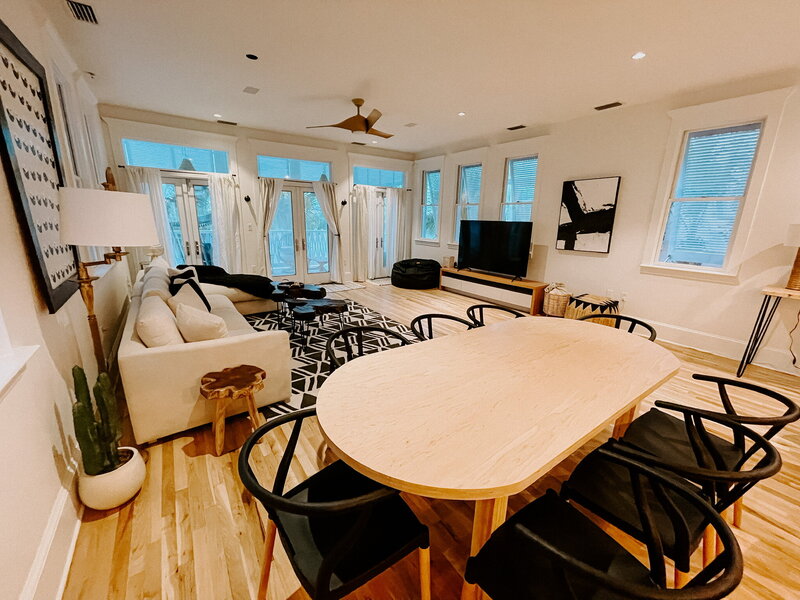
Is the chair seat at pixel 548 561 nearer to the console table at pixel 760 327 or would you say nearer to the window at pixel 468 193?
the console table at pixel 760 327

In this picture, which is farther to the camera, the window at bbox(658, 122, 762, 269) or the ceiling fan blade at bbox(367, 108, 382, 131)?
the ceiling fan blade at bbox(367, 108, 382, 131)

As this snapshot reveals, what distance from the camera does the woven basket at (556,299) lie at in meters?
4.55

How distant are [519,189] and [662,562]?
17.7 feet

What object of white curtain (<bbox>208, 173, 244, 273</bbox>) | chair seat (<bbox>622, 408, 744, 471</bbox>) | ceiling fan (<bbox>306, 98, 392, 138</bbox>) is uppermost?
ceiling fan (<bbox>306, 98, 392, 138</bbox>)

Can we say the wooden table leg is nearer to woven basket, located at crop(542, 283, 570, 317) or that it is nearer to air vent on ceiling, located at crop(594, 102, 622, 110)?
woven basket, located at crop(542, 283, 570, 317)

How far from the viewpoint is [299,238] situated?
638 cm

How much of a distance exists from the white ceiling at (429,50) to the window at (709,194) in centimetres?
55

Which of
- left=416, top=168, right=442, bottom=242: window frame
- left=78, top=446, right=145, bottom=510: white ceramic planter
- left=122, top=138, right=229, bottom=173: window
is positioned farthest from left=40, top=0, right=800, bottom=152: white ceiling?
left=78, top=446, right=145, bottom=510: white ceramic planter

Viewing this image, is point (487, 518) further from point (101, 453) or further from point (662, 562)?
point (101, 453)

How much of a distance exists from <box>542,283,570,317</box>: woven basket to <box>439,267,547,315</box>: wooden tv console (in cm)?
21

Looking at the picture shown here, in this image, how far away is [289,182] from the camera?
598cm

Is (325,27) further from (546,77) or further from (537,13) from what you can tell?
(546,77)

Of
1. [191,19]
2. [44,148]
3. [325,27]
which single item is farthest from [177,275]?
[325,27]

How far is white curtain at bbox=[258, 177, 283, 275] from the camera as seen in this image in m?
5.68
